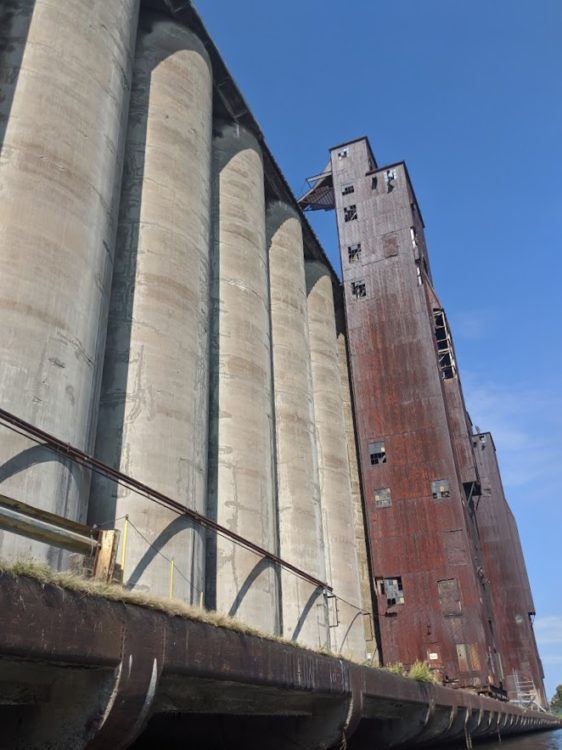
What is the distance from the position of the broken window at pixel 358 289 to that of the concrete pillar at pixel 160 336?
19.8 m

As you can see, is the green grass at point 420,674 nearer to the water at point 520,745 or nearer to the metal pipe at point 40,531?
the metal pipe at point 40,531

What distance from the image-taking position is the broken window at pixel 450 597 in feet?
102

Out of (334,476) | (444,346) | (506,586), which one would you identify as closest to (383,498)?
(334,476)

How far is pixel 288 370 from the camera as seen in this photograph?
92.2 ft

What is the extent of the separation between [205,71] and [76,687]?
23818 mm

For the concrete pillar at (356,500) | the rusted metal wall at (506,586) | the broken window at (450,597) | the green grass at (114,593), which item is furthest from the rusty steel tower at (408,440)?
the green grass at (114,593)

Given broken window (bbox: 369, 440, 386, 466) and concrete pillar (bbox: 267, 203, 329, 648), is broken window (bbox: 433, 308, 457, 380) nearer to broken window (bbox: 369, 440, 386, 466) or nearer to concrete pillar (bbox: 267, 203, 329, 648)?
broken window (bbox: 369, 440, 386, 466)

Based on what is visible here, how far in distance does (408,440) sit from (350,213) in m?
17.0

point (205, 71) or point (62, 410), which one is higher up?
point (205, 71)

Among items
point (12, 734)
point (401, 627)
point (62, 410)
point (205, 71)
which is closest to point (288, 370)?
point (205, 71)

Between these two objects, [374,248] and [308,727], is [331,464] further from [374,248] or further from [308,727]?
[308,727]

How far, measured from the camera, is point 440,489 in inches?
1328

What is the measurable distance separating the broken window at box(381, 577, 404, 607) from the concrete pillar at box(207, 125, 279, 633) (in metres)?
14.1

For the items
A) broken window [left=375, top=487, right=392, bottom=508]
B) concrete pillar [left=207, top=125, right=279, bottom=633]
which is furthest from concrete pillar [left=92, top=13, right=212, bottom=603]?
broken window [left=375, top=487, right=392, bottom=508]
